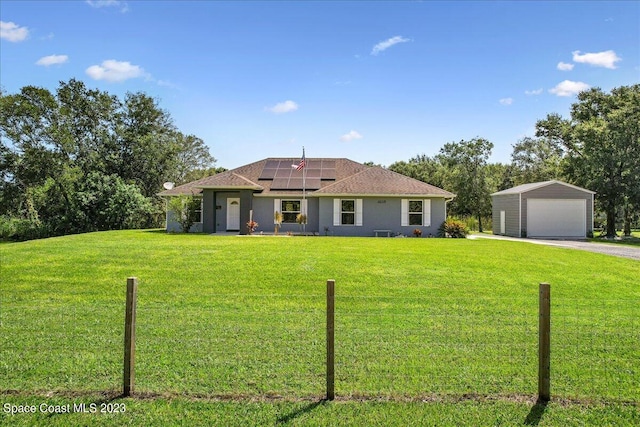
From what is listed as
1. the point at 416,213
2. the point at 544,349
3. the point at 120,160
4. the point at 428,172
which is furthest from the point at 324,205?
the point at 428,172

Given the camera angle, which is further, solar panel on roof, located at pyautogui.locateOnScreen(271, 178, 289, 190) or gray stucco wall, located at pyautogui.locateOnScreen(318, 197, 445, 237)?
solar panel on roof, located at pyautogui.locateOnScreen(271, 178, 289, 190)

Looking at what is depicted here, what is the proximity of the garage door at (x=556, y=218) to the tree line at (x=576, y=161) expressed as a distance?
263cm

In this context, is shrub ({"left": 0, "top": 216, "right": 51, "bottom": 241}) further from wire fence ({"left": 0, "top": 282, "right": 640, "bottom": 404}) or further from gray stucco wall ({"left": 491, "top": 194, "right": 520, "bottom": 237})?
gray stucco wall ({"left": 491, "top": 194, "right": 520, "bottom": 237})

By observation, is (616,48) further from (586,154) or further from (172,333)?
(172,333)

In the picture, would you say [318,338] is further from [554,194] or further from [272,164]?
[554,194]

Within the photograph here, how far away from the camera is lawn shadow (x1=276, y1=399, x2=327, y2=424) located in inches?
168

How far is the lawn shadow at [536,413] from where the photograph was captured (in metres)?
4.25

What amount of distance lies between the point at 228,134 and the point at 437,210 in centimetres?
1402

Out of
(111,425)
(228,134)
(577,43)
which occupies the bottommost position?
(111,425)

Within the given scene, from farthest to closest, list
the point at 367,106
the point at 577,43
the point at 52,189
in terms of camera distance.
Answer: the point at 52,189
the point at 367,106
the point at 577,43

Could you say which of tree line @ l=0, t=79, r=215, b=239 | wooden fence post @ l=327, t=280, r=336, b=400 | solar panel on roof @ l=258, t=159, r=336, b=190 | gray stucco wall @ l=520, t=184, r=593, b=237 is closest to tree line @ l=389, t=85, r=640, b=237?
gray stucco wall @ l=520, t=184, r=593, b=237

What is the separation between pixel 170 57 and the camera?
2283 centimetres

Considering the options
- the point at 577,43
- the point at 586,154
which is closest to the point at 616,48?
the point at 577,43

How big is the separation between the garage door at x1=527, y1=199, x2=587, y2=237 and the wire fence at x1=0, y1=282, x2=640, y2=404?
20078 millimetres
